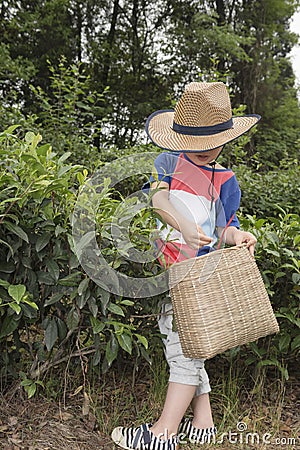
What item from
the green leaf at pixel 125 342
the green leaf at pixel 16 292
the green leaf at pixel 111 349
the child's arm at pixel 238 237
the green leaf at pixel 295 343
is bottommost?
the green leaf at pixel 295 343

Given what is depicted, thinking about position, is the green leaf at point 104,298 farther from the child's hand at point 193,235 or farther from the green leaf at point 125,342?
the child's hand at point 193,235

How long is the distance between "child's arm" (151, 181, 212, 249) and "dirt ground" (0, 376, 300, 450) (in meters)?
0.95

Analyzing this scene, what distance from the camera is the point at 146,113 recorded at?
41.5ft

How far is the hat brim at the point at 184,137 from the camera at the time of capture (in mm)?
2379

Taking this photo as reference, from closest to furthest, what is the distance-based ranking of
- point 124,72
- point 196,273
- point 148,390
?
1. point 196,273
2. point 148,390
3. point 124,72

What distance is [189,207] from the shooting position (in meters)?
2.48

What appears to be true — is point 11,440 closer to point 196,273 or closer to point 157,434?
point 157,434

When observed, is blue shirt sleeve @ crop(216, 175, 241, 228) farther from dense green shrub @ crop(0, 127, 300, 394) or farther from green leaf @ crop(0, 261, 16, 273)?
green leaf @ crop(0, 261, 16, 273)

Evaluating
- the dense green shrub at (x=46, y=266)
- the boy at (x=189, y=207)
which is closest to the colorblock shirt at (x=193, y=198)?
the boy at (x=189, y=207)

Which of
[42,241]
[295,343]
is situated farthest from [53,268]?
[295,343]

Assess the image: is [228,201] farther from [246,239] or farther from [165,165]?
[165,165]

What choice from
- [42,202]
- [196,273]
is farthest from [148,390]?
[42,202]

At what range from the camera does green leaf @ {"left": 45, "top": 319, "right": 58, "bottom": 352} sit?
2.37m

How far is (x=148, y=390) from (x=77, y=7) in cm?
1161
